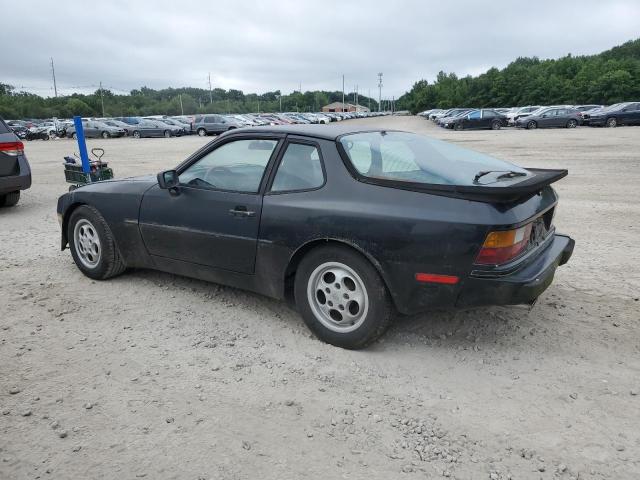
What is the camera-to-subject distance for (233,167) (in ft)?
12.9

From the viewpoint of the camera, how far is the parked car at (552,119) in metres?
31.9

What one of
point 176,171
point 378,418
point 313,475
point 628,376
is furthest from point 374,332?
point 176,171

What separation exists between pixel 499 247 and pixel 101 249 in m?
3.43

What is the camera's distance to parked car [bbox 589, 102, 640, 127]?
29.7 meters

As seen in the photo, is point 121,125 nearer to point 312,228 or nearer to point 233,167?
point 233,167

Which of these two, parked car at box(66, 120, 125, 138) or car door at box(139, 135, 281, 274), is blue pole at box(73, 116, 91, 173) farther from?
parked car at box(66, 120, 125, 138)

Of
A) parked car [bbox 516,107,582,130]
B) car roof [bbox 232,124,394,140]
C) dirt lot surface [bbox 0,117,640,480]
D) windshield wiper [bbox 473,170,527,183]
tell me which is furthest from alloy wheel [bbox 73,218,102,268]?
parked car [bbox 516,107,582,130]

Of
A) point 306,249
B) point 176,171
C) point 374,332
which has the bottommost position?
point 374,332

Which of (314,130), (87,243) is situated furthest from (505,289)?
(87,243)

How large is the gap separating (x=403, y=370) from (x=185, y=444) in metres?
1.36

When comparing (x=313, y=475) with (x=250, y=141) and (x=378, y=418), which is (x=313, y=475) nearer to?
(x=378, y=418)

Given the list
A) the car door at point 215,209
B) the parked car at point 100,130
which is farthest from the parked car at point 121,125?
the car door at point 215,209

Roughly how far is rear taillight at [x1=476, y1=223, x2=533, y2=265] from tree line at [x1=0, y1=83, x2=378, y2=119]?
80988mm

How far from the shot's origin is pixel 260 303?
422 centimetres
